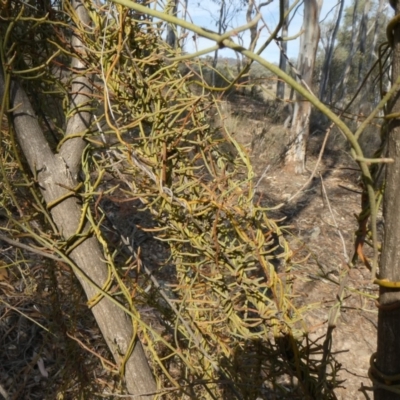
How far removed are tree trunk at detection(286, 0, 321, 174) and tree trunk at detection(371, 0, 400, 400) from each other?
6.22 metres

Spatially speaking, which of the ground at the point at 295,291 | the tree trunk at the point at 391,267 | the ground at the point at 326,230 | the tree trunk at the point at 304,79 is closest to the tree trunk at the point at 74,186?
the ground at the point at 295,291

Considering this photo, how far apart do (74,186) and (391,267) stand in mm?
905

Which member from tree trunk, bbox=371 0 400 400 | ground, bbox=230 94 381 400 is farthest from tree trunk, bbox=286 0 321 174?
tree trunk, bbox=371 0 400 400

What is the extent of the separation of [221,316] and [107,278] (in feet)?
1.14

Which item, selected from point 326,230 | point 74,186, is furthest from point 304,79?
point 74,186

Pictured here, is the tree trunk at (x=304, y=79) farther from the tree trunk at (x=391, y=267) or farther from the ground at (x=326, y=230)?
the tree trunk at (x=391, y=267)

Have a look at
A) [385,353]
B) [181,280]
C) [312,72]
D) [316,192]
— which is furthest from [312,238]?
[385,353]

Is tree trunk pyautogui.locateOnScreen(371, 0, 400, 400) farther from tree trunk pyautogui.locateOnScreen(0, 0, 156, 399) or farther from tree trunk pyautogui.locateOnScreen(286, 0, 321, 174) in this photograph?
tree trunk pyautogui.locateOnScreen(286, 0, 321, 174)

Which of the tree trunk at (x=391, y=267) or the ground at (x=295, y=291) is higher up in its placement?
the tree trunk at (x=391, y=267)

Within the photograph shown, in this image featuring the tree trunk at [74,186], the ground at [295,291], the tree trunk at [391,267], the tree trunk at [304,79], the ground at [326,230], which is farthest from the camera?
the tree trunk at [304,79]

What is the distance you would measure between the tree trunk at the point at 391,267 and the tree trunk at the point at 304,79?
6220 mm

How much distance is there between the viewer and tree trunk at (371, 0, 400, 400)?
2.27ft

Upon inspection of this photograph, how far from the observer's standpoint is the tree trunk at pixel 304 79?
6.94 metres

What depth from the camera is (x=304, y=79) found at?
693cm
